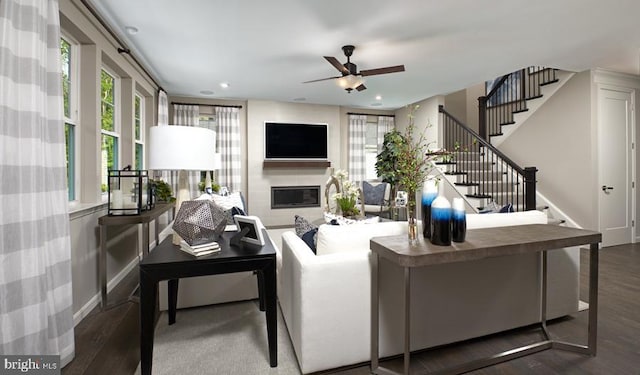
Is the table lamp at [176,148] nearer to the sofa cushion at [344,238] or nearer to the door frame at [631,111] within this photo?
the sofa cushion at [344,238]

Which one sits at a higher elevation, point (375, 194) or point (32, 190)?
point (32, 190)

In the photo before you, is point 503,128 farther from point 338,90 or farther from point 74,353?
point 74,353

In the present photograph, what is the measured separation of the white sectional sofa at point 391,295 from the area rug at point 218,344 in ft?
0.70

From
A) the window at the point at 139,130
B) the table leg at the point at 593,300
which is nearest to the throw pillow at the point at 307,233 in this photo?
the table leg at the point at 593,300

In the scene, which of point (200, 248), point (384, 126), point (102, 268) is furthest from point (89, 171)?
point (384, 126)

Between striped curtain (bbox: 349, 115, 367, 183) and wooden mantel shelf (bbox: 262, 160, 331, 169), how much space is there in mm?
601

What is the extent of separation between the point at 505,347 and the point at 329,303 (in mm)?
1245

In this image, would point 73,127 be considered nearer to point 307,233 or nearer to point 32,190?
point 32,190

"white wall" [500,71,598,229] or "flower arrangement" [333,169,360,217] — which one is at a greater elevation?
"white wall" [500,71,598,229]

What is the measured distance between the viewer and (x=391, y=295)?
5.81ft

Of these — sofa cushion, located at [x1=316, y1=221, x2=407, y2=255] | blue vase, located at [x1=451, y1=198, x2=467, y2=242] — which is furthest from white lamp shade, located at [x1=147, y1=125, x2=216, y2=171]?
blue vase, located at [x1=451, y1=198, x2=467, y2=242]

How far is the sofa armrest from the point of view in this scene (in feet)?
5.37

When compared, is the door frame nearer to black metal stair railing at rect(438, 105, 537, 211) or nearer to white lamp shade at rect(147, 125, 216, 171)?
black metal stair railing at rect(438, 105, 537, 211)

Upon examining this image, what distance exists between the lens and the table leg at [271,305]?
171 cm
